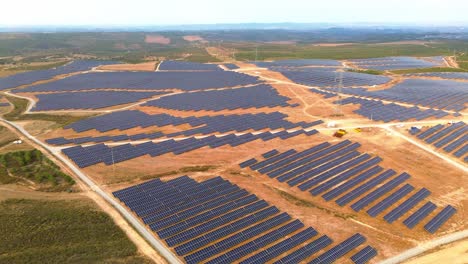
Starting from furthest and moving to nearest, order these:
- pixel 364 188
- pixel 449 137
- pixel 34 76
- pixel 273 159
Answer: pixel 34 76, pixel 449 137, pixel 273 159, pixel 364 188

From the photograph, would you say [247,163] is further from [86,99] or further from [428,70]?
[428,70]

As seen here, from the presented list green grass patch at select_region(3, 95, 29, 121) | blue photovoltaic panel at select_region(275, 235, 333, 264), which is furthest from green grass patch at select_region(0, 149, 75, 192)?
blue photovoltaic panel at select_region(275, 235, 333, 264)

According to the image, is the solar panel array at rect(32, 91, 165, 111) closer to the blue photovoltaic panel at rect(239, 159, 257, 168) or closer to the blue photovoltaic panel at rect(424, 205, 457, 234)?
the blue photovoltaic panel at rect(239, 159, 257, 168)

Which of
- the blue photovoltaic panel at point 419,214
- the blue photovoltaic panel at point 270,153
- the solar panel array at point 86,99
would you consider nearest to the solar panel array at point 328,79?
the solar panel array at point 86,99

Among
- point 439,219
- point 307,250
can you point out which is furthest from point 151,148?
point 439,219

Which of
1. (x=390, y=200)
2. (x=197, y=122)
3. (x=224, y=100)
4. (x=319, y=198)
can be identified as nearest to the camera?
(x=390, y=200)

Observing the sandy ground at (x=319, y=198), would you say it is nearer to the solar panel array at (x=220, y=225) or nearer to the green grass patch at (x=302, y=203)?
the green grass patch at (x=302, y=203)

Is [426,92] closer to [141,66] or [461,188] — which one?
[461,188]
